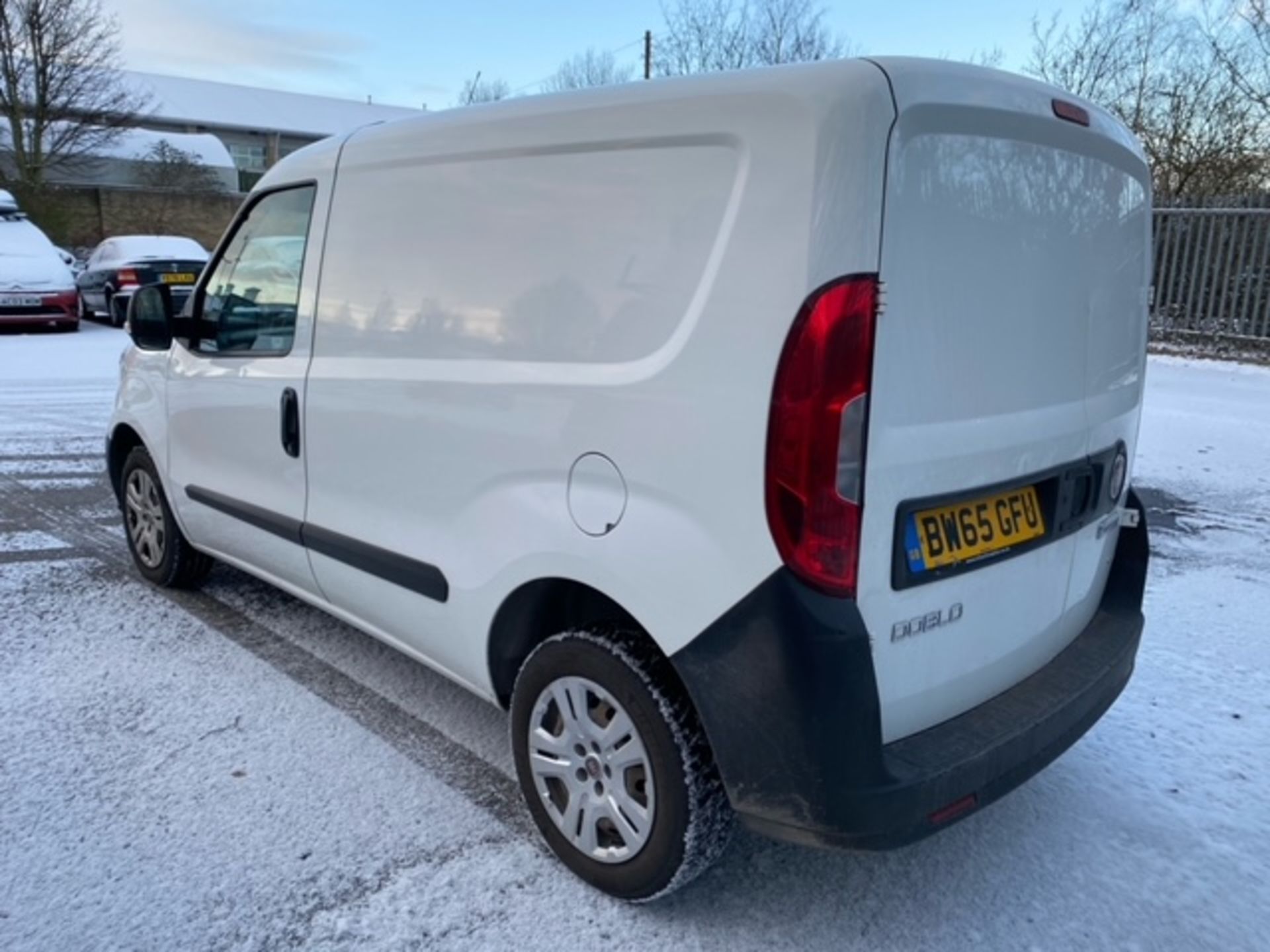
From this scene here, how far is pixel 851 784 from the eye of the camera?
6.43ft

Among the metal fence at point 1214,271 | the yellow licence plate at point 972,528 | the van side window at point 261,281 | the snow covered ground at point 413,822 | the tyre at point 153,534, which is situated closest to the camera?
the yellow licence plate at point 972,528

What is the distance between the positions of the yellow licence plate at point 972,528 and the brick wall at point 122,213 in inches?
1258

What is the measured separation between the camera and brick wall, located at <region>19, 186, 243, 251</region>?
28859 mm

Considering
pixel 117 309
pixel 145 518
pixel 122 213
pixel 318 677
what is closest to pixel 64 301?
pixel 117 309

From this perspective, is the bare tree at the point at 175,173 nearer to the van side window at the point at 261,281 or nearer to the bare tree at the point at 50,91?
the bare tree at the point at 50,91

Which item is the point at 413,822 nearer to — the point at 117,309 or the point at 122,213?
the point at 117,309

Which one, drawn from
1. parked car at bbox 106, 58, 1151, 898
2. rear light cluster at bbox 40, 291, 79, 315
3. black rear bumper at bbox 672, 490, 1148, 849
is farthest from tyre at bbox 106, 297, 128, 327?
black rear bumper at bbox 672, 490, 1148, 849

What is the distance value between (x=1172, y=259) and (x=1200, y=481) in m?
7.54

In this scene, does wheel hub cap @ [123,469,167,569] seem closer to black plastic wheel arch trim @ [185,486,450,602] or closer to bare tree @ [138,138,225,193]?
black plastic wheel arch trim @ [185,486,450,602]

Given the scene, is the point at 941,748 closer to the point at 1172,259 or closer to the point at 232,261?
the point at 232,261

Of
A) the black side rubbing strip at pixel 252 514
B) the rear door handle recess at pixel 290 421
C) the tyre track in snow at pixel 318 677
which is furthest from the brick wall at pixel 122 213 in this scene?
the rear door handle recess at pixel 290 421

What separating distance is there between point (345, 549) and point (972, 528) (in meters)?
1.96

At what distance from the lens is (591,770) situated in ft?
7.79

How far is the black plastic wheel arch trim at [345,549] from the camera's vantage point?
111 inches
